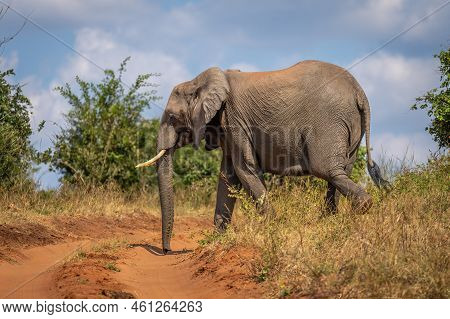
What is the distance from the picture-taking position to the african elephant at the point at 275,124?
10.9m

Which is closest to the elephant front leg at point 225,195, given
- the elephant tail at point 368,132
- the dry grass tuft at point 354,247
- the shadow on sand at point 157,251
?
the shadow on sand at point 157,251

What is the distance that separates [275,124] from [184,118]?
1.55 m

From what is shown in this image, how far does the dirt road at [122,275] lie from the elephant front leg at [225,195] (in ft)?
2.35

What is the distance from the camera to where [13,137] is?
1524cm

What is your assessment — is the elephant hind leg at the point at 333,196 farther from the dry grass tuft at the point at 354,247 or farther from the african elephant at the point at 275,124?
the dry grass tuft at the point at 354,247

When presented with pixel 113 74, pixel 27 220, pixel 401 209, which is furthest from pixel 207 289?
pixel 113 74

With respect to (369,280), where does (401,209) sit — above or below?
above

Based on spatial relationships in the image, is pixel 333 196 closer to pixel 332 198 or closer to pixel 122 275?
pixel 332 198

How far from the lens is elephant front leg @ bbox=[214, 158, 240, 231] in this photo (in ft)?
39.4

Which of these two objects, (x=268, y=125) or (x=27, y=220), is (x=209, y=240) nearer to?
(x=268, y=125)

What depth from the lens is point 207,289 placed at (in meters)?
8.01

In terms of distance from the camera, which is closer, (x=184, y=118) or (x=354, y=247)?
(x=354, y=247)

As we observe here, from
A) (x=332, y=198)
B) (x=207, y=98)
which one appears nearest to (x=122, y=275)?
(x=207, y=98)

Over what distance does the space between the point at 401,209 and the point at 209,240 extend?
261 cm
